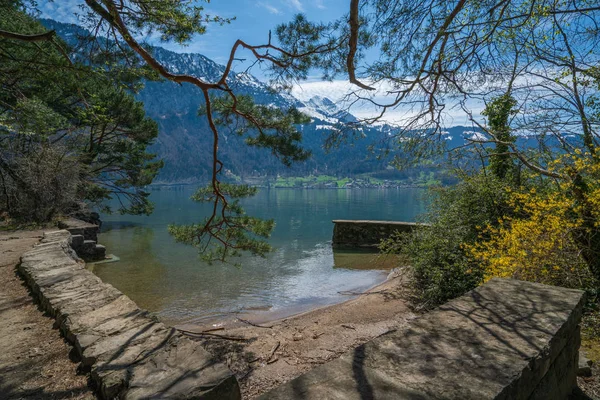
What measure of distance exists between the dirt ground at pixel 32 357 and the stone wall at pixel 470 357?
6.59ft

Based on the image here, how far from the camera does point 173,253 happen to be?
14.9m

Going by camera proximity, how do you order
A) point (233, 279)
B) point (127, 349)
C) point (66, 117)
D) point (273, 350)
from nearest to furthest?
1. point (127, 349)
2. point (273, 350)
3. point (233, 279)
4. point (66, 117)

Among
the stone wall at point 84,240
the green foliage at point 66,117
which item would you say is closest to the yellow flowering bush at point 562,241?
the green foliage at point 66,117

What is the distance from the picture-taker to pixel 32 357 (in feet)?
10.4

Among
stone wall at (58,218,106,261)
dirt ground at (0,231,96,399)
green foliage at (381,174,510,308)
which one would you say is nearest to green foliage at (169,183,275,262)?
dirt ground at (0,231,96,399)

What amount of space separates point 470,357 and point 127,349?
2.51 meters

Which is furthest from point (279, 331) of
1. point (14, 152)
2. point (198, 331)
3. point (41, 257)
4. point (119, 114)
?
point (119, 114)

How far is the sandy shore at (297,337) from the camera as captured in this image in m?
4.31

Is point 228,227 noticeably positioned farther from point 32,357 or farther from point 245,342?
point 32,357

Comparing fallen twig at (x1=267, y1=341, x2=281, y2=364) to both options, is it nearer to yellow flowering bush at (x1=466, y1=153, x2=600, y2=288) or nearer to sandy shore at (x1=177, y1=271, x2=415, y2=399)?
sandy shore at (x1=177, y1=271, x2=415, y2=399)

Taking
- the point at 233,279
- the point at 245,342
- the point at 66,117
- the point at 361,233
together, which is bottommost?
the point at 233,279

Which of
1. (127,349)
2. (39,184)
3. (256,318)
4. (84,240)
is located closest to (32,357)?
(127,349)

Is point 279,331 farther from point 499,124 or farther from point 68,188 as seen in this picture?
point 68,188

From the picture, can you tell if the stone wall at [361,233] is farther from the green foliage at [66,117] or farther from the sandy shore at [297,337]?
the green foliage at [66,117]
